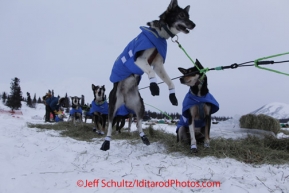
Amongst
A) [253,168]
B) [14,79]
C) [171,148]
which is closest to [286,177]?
[253,168]

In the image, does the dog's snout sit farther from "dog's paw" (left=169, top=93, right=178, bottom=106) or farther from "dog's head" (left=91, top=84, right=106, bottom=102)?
"dog's head" (left=91, top=84, right=106, bottom=102)

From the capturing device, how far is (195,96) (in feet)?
17.4

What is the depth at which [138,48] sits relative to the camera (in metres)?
4.27

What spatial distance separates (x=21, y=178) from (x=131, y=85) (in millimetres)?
2824

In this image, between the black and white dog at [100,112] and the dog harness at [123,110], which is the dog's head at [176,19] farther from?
the black and white dog at [100,112]

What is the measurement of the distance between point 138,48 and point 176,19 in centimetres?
82

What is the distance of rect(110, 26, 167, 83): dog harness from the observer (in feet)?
14.0

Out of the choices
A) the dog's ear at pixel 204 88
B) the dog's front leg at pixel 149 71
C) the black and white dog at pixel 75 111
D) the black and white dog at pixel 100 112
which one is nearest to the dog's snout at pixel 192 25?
the dog's front leg at pixel 149 71

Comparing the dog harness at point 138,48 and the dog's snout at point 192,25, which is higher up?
the dog's snout at point 192,25

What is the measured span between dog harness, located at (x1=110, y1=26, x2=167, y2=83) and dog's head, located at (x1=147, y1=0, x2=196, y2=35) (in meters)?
0.23

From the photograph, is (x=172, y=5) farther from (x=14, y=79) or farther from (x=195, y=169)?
(x=14, y=79)

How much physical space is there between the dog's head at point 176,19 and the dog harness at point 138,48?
23 centimetres

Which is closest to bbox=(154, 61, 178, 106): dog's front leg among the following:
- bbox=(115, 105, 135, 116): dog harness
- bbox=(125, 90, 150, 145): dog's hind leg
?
bbox=(125, 90, 150, 145): dog's hind leg

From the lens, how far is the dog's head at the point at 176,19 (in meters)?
4.24
